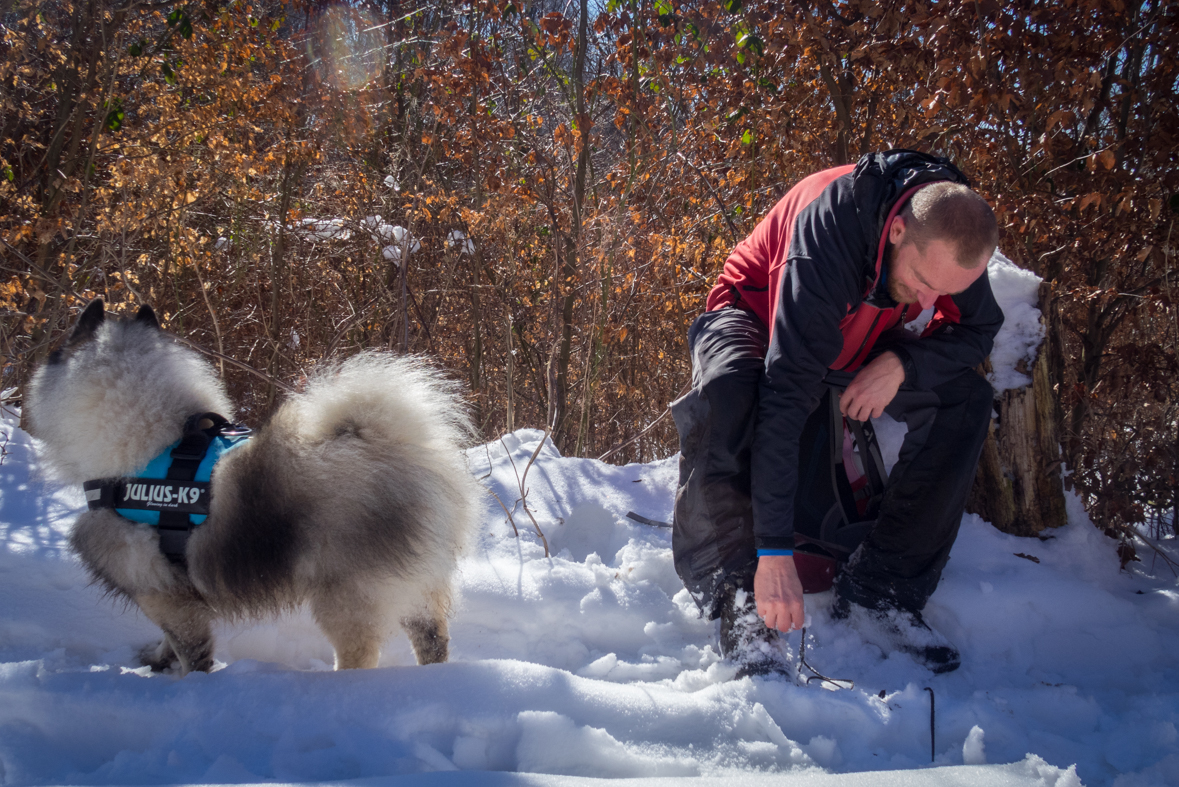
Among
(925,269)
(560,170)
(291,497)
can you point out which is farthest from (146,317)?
(560,170)

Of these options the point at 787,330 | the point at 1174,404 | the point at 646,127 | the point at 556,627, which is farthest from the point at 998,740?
the point at 646,127

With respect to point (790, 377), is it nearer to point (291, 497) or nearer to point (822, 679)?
point (822, 679)

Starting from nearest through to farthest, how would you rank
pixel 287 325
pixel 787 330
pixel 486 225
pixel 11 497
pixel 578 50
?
pixel 787 330 → pixel 11 497 → pixel 578 50 → pixel 486 225 → pixel 287 325

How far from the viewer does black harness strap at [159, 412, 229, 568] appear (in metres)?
2.04

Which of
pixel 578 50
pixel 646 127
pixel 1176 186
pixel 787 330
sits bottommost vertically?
pixel 787 330

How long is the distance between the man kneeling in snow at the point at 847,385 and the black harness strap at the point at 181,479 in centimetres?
153

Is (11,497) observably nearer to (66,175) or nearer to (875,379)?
(66,175)

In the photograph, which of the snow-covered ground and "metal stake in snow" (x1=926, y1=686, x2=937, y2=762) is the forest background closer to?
the snow-covered ground

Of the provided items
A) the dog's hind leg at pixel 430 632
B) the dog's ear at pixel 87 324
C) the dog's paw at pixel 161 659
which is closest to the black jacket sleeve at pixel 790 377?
the dog's hind leg at pixel 430 632

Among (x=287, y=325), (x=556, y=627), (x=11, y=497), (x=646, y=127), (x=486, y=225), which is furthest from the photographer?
(x=287, y=325)

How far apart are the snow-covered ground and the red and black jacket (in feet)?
1.72

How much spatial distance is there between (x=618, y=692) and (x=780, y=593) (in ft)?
1.72

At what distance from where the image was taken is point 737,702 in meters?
1.79

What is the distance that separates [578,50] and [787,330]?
4654mm
